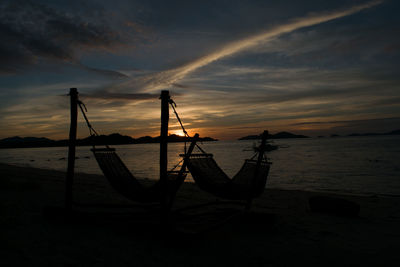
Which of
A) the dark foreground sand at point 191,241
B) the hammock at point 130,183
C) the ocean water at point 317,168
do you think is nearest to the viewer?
the dark foreground sand at point 191,241

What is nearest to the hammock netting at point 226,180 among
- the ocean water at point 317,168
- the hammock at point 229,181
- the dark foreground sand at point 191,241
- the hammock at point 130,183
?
the hammock at point 229,181

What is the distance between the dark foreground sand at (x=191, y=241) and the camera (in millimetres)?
3285

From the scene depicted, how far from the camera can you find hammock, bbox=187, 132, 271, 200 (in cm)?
486

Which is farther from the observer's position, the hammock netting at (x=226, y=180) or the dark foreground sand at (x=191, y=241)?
the hammock netting at (x=226, y=180)

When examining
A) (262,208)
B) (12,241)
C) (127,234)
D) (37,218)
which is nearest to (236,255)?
(127,234)

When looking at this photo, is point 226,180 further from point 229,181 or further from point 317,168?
point 317,168

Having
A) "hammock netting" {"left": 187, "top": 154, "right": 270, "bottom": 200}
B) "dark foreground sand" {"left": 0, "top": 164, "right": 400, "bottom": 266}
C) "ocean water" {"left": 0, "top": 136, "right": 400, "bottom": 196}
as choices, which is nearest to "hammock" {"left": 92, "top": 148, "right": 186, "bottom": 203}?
"dark foreground sand" {"left": 0, "top": 164, "right": 400, "bottom": 266}

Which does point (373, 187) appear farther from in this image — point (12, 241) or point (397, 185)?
point (12, 241)

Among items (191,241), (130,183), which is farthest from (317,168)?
(191,241)

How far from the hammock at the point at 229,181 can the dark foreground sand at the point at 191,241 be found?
0.39 m

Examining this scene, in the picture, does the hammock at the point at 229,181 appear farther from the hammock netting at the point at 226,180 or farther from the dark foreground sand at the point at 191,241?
the dark foreground sand at the point at 191,241

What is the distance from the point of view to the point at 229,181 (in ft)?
16.8

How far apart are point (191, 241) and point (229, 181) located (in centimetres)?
168

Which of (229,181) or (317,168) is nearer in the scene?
(229,181)
